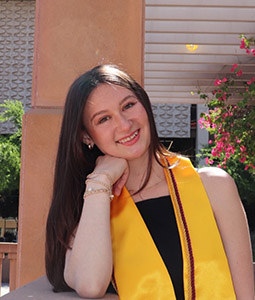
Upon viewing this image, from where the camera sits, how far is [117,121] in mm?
1835

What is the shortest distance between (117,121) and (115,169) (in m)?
0.17

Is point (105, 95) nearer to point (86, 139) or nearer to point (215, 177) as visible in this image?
point (86, 139)

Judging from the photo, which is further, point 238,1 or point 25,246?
point 238,1

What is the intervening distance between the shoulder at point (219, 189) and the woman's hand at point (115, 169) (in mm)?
291

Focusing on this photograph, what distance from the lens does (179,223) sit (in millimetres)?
1807

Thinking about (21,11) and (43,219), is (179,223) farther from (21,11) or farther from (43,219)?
(21,11)

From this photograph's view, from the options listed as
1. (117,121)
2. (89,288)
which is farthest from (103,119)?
(89,288)

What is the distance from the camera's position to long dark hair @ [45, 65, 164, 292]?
6.04ft

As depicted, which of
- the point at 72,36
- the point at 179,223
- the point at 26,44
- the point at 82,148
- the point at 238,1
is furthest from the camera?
the point at 26,44

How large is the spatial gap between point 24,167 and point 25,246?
322 mm

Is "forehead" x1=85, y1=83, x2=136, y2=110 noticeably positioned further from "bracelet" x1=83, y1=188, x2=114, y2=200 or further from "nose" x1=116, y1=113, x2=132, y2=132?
"bracelet" x1=83, y1=188, x2=114, y2=200

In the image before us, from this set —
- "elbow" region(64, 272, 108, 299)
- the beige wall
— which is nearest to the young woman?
"elbow" region(64, 272, 108, 299)

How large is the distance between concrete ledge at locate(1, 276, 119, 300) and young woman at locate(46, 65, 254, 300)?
3cm

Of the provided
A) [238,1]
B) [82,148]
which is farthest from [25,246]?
[238,1]
